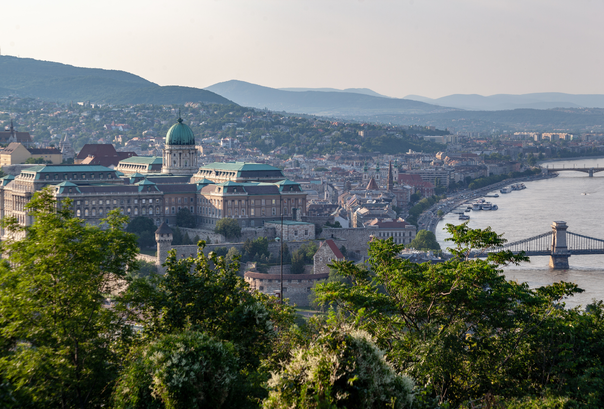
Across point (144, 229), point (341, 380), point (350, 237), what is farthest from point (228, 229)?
point (341, 380)

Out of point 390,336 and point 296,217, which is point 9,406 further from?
point 296,217

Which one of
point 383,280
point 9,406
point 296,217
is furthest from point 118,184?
point 9,406

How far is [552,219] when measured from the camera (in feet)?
268

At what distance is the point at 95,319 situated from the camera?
12820 mm

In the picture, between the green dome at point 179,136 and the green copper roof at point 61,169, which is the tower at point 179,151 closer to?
the green dome at point 179,136

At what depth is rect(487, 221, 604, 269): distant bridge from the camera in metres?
61.1

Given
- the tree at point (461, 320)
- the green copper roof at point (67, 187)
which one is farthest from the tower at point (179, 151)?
the tree at point (461, 320)

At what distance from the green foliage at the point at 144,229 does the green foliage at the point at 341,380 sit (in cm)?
4634

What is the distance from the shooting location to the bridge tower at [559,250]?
200ft

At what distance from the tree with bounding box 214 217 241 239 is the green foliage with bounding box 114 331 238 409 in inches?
1738

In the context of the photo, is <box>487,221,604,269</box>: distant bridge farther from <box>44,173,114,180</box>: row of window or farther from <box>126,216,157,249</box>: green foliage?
<box>44,173,114,180</box>: row of window

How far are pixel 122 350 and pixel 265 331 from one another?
231 centimetres

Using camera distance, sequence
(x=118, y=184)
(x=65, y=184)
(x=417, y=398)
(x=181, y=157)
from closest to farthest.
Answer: (x=417, y=398) → (x=65, y=184) → (x=118, y=184) → (x=181, y=157)

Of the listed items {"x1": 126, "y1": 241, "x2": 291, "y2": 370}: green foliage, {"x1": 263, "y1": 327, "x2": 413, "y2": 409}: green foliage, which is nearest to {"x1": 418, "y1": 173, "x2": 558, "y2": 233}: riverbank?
{"x1": 126, "y1": 241, "x2": 291, "y2": 370}: green foliage
